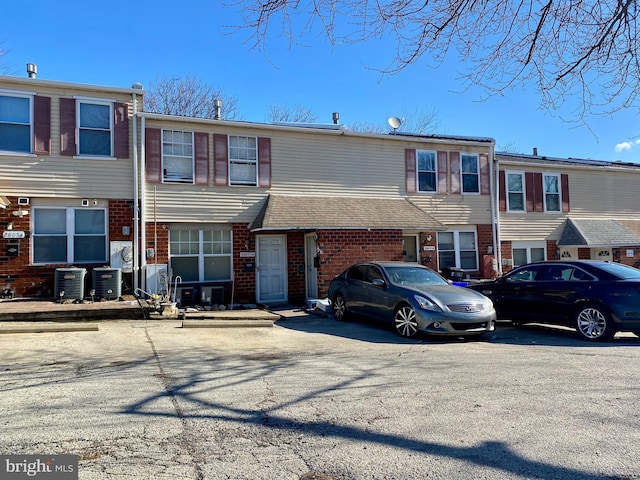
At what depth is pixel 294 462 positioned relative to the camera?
3451mm

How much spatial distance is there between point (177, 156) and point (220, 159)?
4.03 ft

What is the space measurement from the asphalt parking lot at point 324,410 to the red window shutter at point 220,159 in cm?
688

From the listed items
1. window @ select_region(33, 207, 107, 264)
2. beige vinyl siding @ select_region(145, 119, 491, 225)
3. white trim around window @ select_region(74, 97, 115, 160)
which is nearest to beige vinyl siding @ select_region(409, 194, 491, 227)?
beige vinyl siding @ select_region(145, 119, 491, 225)

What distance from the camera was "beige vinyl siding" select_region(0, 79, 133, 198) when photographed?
1197 cm

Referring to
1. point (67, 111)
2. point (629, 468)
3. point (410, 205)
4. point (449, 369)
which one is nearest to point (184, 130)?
point (67, 111)

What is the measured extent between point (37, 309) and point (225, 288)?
4.98 metres

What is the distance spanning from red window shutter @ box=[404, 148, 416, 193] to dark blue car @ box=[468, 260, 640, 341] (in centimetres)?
641

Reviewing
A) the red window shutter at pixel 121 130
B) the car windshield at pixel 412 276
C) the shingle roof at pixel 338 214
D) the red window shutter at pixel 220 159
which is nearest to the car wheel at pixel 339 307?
the car windshield at pixel 412 276

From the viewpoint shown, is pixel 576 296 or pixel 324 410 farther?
pixel 576 296

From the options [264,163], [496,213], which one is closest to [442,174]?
[496,213]

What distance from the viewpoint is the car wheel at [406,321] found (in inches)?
347

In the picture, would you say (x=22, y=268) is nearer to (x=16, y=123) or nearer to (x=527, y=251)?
(x=16, y=123)

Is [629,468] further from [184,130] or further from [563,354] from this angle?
[184,130]

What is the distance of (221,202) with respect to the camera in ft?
45.8
